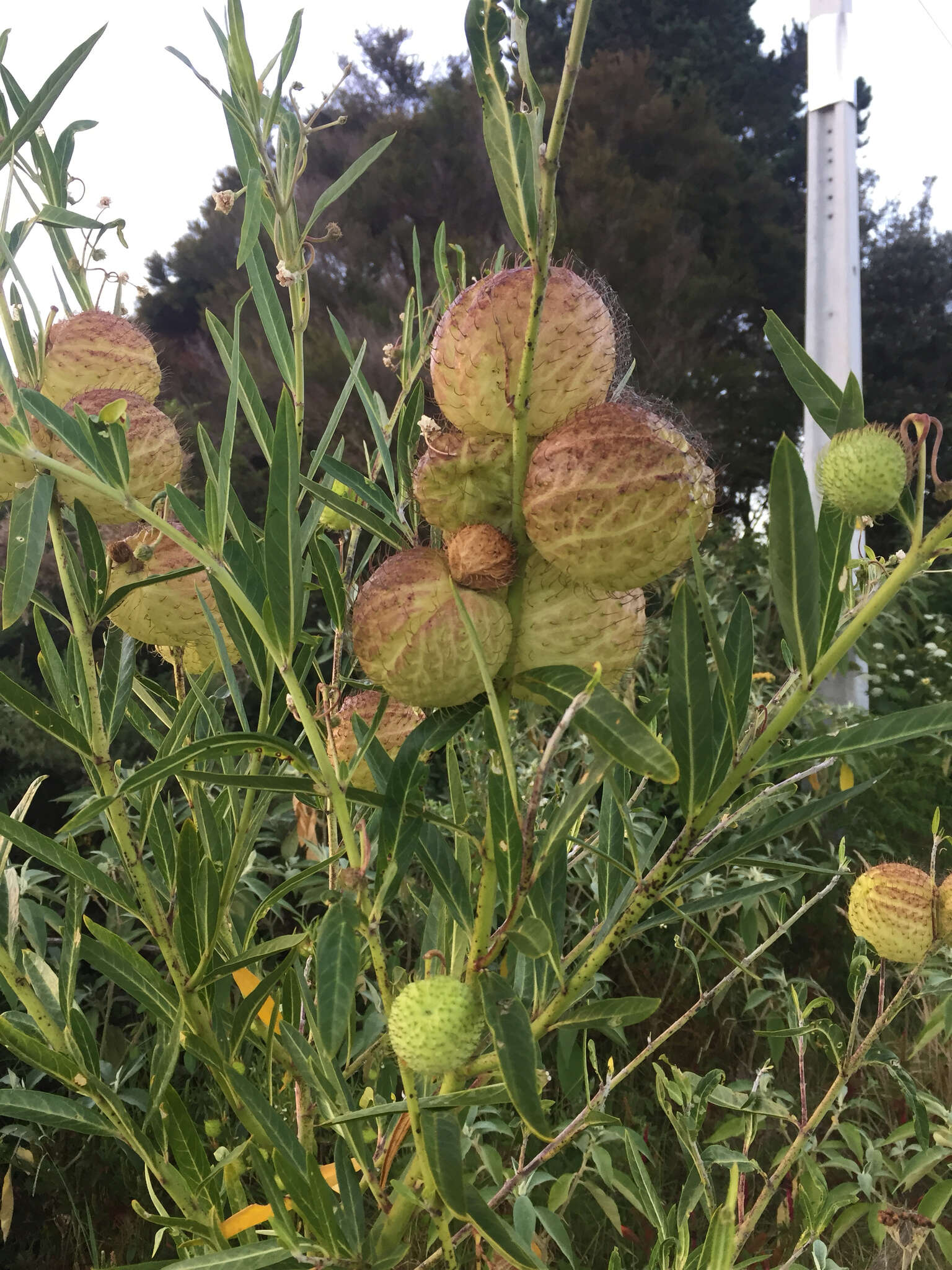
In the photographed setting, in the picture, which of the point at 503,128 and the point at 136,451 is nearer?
the point at 503,128

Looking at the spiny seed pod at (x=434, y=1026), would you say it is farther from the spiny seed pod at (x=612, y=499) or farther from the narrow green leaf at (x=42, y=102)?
the narrow green leaf at (x=42, y=102)

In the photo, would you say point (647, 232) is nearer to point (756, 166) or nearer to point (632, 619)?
point (756, 166)

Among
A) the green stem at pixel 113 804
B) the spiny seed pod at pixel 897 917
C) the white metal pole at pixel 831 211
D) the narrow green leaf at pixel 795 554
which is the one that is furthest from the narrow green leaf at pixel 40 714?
the white metal pole at pixel 831 211

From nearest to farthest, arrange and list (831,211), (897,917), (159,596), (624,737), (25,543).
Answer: (624,737), (25,543), (159,596), (897,917), (831,211)

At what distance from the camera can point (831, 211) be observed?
155 inches

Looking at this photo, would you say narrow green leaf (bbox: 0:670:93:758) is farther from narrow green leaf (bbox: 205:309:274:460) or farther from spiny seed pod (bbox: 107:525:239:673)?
narrow green leaf (bbox: 205:309:274:460)

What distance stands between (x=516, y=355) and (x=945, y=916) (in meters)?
0.64

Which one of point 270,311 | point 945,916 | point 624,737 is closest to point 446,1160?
point 624,737

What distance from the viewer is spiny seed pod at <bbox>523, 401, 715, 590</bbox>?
340 millimetres

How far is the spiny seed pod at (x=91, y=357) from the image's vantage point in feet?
1.70

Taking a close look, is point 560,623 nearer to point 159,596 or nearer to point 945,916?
point 159,596

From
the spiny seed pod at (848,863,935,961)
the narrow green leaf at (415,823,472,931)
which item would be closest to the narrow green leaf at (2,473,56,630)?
the narrow green leaf at (415,823,472,931)

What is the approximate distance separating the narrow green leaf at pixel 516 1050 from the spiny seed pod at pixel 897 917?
47 cm

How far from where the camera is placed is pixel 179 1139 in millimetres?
569
